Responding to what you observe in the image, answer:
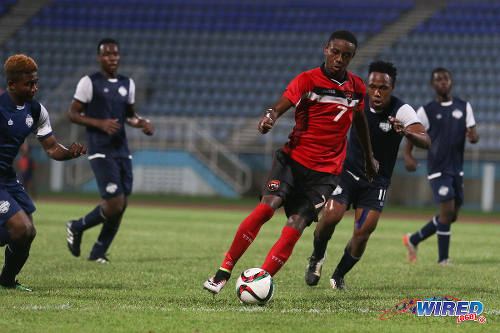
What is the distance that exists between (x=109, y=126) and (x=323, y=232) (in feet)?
9.62

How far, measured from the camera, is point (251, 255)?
10.3 metres

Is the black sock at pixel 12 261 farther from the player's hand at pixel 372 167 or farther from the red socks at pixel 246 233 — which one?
the player's hand at pixel 372 167

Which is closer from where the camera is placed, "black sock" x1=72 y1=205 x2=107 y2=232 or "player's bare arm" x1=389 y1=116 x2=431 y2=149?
"player's bare arm" x1=389 y1=116 x2=431 y2=149

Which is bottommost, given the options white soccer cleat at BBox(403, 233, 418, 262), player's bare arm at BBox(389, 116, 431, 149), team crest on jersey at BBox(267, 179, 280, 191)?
white soccer cleat at BBox(403, 233, 418, 262)

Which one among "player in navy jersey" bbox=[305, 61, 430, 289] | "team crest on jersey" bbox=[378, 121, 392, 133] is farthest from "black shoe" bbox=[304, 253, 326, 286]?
"team crest on jersey" bbox=[378, 121, 392, 133]

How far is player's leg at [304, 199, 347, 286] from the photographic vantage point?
24.1ft

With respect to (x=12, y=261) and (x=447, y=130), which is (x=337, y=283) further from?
(x=447, y=130)

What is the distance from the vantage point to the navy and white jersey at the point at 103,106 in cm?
909

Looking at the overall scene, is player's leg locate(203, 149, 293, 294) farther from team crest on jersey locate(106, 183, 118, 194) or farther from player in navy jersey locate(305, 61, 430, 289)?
team crest on jersey locate(106, 183, 118, 194)

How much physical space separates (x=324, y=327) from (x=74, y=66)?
1106 inches

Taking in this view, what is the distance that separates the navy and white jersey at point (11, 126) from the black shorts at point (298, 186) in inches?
85.3

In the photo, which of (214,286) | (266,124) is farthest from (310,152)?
(214,286)

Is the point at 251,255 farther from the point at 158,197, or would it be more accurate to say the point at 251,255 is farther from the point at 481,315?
the point at 158,197

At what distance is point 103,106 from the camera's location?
917cm
